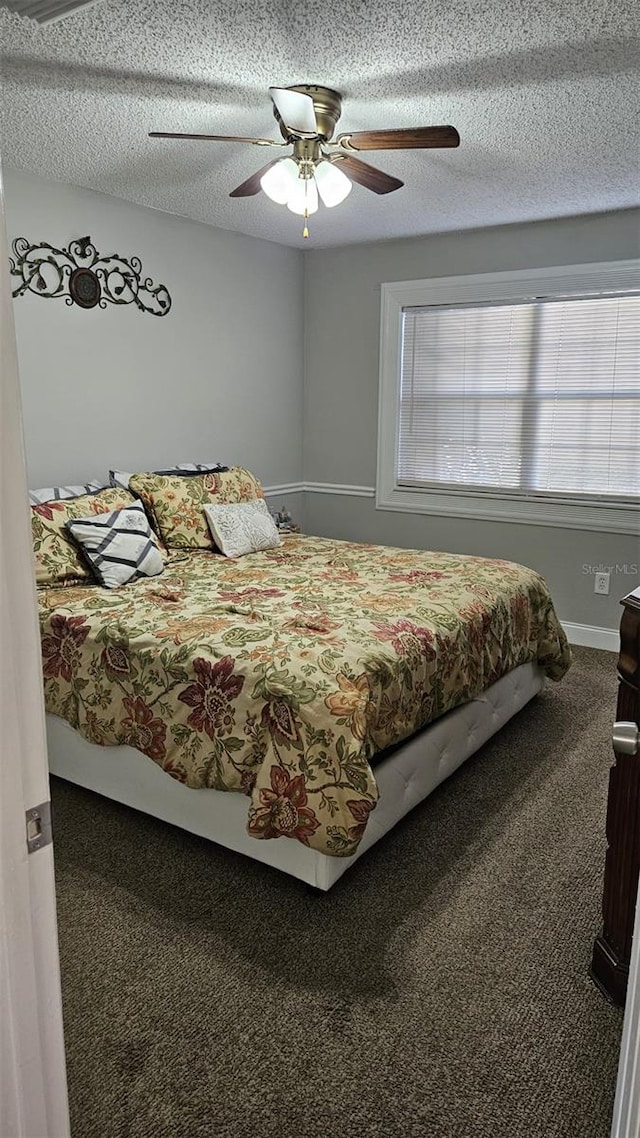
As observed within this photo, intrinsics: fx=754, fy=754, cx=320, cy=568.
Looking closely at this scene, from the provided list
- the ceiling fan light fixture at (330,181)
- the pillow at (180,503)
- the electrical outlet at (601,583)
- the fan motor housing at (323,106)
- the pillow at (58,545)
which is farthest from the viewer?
the electrical outlet at (601,583)

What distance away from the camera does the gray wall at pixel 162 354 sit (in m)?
3.54

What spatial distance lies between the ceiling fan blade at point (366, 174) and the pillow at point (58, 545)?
5.62 ft

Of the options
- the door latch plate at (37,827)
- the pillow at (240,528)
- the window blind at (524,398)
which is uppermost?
the window blind at (524,398)

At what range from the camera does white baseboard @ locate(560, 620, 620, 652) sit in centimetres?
436

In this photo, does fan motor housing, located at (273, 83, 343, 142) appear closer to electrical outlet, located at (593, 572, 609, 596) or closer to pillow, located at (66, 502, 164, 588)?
pillow, located at (66, 502, 164, 588)

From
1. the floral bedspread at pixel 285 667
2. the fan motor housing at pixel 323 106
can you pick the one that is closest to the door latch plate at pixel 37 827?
the floral bedspread at pixel 285 667

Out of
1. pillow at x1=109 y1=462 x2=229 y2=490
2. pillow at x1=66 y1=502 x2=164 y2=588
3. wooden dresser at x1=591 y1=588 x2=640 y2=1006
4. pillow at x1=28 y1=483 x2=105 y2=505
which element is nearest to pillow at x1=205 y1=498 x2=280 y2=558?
pillow at x1=109 y1=462 x2=229 y2=490

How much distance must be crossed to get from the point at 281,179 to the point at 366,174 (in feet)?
1.05

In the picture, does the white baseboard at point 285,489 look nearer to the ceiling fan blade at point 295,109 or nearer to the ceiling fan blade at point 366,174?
the ceiling fan blade at point 366,174

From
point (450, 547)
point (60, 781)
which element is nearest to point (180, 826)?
point (60, 781)

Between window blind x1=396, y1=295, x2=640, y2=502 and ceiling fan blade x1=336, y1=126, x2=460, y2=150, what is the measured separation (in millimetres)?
2091

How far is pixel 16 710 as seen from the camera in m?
0.82

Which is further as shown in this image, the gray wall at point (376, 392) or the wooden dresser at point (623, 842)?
the gray wall at point (376, 392)

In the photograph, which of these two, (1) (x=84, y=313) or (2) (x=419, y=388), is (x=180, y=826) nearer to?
(1) (x=84, y=313)
